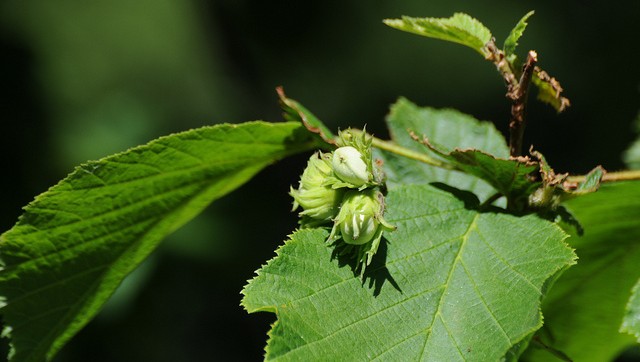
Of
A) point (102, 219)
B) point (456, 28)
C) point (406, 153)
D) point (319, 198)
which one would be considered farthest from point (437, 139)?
point (102, 219)

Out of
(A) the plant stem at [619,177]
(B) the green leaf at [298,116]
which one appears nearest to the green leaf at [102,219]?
(B) the green leaf at [298,116]

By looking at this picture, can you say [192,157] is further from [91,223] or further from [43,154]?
[43,154]

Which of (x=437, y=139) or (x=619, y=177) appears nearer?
(x=619, y=177)

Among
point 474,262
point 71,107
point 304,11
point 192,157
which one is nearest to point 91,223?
point 192,157

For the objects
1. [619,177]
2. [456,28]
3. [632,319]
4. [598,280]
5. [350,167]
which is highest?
[456,28]

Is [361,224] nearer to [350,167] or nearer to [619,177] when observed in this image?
[350,167]

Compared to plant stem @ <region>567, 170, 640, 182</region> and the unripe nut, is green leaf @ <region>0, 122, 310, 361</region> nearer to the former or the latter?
the unripe nut

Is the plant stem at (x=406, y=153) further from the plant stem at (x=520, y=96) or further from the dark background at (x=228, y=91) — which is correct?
the dark background at (x=228, y=91)

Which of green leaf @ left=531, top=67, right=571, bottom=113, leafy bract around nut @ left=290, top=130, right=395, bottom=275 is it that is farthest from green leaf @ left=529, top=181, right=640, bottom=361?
leafy bract around nut @ left=290, top=130, right=395, bottom=275
